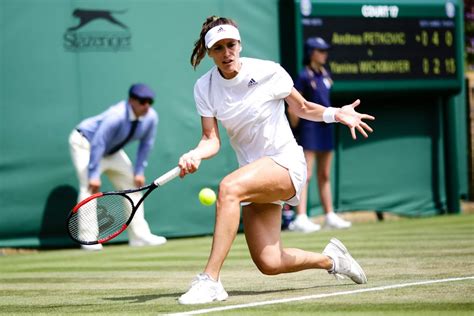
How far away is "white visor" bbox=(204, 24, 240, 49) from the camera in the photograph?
258 inches

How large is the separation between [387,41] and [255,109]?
28.6 ft

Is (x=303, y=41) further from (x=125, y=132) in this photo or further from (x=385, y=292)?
(x=385, y=292)

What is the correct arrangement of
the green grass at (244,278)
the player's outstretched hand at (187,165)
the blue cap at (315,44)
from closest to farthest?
the green grass at (244,278) → the player's outstretched hand at (187,165) → the blue cap at (315,44)

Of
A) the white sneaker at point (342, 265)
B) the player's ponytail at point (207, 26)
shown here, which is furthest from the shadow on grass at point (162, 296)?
the player's ponytail at point (207, 26)

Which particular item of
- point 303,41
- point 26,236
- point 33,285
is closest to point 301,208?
point 303,41

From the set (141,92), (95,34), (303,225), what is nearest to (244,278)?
(141,92)

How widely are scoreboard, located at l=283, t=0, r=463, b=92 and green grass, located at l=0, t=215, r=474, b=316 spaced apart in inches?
99.4

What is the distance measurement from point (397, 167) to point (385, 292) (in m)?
9.54

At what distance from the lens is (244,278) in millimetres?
8148

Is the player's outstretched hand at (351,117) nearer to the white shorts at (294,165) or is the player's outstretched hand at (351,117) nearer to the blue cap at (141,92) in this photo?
the white shorts at (294,165)

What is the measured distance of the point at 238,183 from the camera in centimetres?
639

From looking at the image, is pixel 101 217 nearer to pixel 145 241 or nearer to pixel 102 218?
pixel 102 218

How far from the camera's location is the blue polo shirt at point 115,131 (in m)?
12.4

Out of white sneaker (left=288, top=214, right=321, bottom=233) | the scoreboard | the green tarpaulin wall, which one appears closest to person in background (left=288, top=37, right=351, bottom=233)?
white sneaker (left=288, top=214, right=321, bottom=233)
